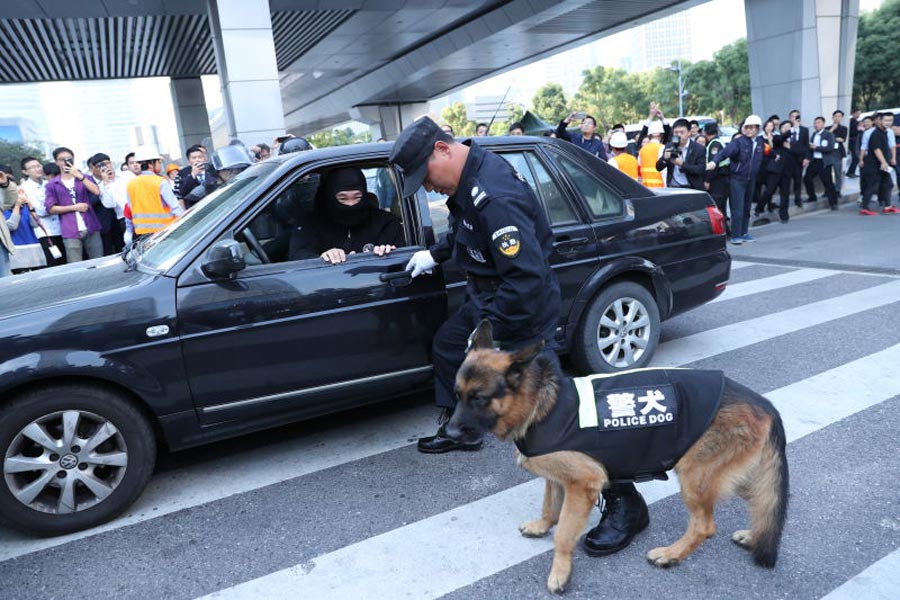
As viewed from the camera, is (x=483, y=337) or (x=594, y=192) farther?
(x=594, y=192)

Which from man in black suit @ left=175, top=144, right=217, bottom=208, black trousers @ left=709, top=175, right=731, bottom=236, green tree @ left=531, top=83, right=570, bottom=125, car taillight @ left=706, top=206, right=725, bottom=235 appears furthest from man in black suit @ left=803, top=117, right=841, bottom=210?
green tree @ left=531, top=83, right=570, bottom=125

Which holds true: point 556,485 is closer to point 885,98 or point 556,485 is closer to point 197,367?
point 197,367

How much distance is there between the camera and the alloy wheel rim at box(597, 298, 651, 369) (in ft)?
14.5

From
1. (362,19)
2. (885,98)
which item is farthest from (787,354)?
(885,98)

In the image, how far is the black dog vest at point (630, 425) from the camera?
2373 mm

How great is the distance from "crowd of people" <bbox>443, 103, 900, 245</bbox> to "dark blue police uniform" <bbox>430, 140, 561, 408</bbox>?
634 centimetres

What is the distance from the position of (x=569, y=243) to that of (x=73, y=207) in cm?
632

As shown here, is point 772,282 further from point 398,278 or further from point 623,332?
point 398,278

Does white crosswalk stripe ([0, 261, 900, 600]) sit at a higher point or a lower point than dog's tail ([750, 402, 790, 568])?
lower

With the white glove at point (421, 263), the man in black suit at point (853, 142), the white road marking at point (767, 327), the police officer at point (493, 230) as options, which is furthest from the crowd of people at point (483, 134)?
the white road marking at point (767, 327)

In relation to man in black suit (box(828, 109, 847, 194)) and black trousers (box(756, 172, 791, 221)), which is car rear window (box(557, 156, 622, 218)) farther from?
man in black suit (box(828, 109, 847, 194))

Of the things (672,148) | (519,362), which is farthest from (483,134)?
(519,362)

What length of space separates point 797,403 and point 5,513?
448 cm

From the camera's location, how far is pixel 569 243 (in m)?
4.14
